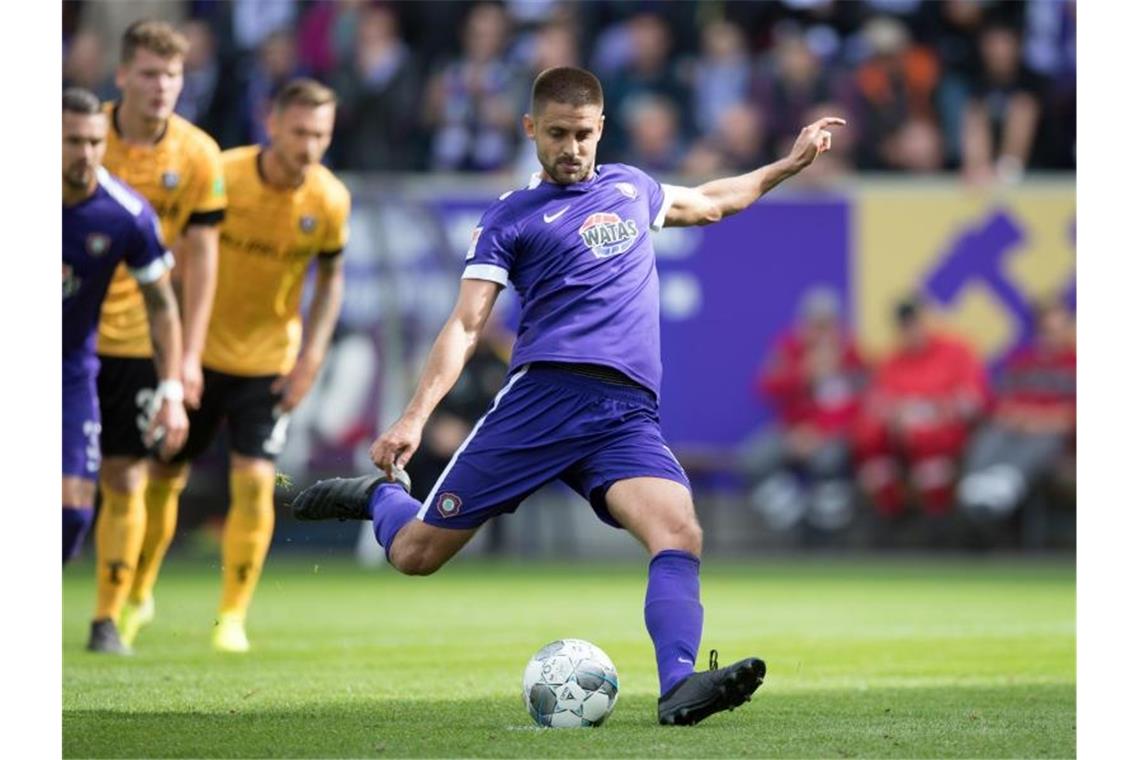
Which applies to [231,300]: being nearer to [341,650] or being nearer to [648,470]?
[341,650]

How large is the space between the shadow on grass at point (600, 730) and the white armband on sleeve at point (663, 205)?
1788mm

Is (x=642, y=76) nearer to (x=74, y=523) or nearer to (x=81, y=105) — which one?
(x=74, y=523)

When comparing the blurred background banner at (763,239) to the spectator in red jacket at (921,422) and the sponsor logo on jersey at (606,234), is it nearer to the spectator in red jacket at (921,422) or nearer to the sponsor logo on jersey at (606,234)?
the spectator in red jacket at (921,422)

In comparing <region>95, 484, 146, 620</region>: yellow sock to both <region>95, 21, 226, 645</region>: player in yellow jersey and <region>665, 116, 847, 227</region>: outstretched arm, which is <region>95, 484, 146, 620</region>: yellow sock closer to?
<region>95, 21, 226, 645</region>: player in yellow jersey

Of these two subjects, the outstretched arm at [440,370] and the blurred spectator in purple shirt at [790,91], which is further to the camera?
the blurred spectator in purple shirt at [790,91]

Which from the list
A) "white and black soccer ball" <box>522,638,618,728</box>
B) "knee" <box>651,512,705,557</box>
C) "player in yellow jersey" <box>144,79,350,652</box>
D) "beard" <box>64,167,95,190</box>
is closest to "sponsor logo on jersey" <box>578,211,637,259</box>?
"knee" <box>651,512,705,557</box>

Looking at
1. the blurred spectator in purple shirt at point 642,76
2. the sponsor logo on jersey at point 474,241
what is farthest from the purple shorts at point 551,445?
the blurred spectator in purple shirt at point 642,76

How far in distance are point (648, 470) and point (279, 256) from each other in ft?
12.3

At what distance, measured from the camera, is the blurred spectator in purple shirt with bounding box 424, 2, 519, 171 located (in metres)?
17.9

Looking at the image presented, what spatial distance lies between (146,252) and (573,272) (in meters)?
2.32

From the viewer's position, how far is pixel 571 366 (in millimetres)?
7160

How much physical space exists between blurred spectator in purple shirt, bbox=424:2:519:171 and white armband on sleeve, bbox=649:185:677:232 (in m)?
10.3

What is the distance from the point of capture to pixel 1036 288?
17.6 m

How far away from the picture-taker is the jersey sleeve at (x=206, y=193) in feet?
31.9
